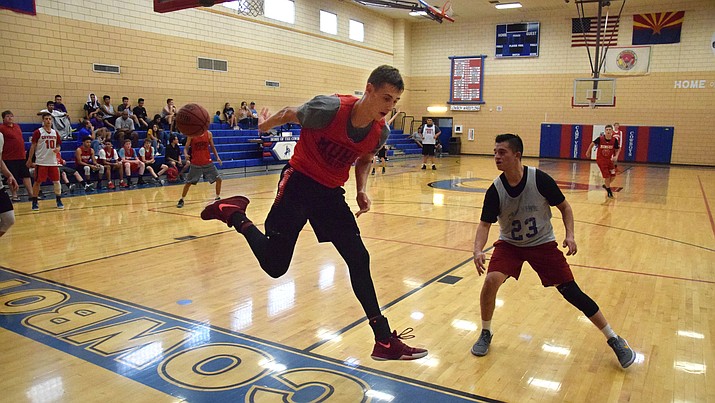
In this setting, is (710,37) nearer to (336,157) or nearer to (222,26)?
(222,26)

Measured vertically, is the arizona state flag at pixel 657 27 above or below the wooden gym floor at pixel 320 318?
above

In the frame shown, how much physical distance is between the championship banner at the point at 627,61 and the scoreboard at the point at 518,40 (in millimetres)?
3065

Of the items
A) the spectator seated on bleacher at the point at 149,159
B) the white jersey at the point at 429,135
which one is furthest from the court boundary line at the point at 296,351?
the white jersey at the point at 429,135

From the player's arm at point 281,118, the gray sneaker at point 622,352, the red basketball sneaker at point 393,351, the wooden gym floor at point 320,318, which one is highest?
the player's arm at point 281,118

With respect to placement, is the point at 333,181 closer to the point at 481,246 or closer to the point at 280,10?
the point at 481,246

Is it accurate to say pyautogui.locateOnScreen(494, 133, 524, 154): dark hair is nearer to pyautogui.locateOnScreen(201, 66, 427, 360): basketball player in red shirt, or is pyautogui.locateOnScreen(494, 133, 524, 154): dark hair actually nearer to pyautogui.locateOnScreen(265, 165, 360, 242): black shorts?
pyautogui.locateOnScreen(201, 66, 427, 360): basketball player in red shirt

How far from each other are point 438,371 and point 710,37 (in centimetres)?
2343

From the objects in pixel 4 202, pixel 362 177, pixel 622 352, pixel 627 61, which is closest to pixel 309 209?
pixel 362 177

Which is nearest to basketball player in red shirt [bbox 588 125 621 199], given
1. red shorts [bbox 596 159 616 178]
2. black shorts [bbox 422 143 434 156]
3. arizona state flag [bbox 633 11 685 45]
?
red shorts [bbox 596 159 616 178]

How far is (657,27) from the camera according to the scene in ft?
72.3

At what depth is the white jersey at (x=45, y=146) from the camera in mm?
9219

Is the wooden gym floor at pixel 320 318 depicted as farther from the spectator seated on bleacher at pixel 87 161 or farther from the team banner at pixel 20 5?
the team banner at pixel 20 5

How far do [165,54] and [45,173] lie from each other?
7.46 metres

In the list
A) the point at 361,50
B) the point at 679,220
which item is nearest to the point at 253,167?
the point at 361,50
